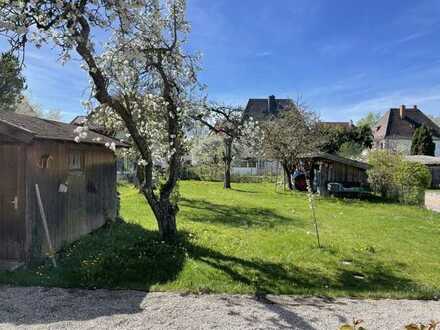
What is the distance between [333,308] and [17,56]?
6.34 meters

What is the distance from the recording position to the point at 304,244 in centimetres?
886

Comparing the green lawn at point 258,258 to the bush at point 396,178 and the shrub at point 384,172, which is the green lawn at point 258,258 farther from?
the shrub at point 384,172

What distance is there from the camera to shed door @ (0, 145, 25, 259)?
6.19m

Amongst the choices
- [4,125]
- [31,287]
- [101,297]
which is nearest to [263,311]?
[101,297]

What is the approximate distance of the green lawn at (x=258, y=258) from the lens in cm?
573

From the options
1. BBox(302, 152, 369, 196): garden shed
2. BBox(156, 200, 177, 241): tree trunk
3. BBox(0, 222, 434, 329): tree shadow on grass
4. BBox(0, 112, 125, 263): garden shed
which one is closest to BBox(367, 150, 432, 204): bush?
BBox(302, 152, 369, 196): garden shed

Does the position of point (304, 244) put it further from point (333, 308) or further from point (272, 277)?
point (333, 308)

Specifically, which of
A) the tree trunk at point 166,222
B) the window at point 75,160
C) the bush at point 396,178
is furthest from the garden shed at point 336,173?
the window at point 75,160

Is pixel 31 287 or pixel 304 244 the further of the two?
pixel 304 244

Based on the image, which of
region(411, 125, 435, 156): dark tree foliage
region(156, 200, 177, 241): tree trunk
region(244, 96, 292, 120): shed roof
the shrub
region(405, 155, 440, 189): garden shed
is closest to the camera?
region(156, 200, 177, 241): tree trunk

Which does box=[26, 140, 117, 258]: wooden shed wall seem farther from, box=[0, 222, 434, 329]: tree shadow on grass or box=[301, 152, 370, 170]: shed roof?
box=[301, 152, 370, 170]: shed roof

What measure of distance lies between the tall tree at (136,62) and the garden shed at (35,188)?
0.87m

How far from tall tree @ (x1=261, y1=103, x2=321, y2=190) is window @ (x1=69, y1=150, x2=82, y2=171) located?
48.1 feet

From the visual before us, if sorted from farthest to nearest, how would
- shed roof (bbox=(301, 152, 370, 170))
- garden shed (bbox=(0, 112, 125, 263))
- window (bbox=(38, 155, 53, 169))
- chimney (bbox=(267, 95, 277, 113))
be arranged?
chimney (bbox=(267, 95, 277, 113))
shed roof (bbox=(301, 152, 370, 170))
window (bbox=(38, 155, 53, 169))
garden shed (bbox=(0, 112, 125, 263))
